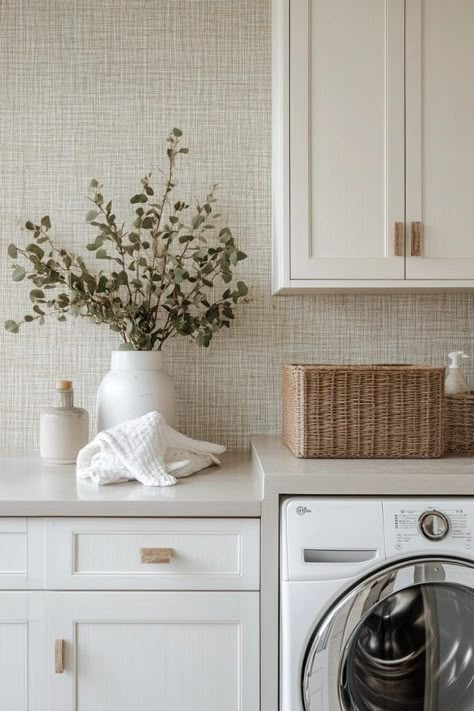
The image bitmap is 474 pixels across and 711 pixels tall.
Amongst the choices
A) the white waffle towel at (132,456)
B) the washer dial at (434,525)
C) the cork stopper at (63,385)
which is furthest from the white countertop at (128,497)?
the washer dial at (434,525)

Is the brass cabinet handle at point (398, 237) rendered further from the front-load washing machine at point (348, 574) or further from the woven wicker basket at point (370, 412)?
the front-load washing machine at point (348, 574)

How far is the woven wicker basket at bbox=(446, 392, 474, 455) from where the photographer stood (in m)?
1.79

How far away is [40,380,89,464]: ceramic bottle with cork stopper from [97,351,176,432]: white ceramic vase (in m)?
0.07

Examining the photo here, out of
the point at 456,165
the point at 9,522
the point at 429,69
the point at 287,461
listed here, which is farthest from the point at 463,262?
the point at 9,522

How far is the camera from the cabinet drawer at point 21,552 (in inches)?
58.7

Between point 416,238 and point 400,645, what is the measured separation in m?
1.03

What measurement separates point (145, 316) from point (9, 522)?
733 millimetres

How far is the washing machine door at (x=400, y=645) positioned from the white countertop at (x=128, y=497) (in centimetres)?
31

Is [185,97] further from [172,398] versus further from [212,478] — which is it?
[212,478]

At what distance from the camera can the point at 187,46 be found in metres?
2.12

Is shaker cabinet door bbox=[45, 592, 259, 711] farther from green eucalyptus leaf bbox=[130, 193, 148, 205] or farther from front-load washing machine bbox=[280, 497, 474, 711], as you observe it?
green eucalyptus leaf bbox=[130, 193, 148, 205]

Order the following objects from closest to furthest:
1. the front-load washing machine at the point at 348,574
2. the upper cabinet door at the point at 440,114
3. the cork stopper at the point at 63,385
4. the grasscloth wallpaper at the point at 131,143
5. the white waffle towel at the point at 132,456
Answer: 1. the front-load washing machine at the point at 348,574
2. the white waffle towel at the point at 132,456
3. the upper cabinet door at the point at 440,114
4. the cork stopper at the point at 63,385
5. the grasscloth wallpaper at the point at 131,143

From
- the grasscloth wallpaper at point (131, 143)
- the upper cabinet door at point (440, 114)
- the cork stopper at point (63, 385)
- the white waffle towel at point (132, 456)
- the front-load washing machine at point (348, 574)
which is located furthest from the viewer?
the grasscloth wallpaper at point (131, 143)

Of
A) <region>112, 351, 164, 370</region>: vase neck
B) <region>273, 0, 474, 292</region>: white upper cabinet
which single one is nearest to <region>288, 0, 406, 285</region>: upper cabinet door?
<region>273, 0, 474, 292</region>: white upper cabinet
